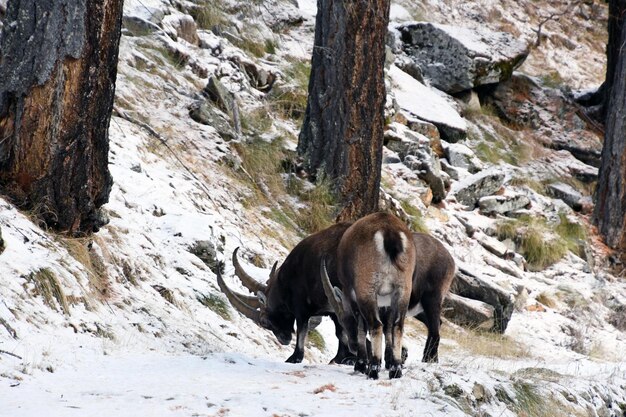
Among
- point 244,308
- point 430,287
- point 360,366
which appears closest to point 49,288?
point 244,308

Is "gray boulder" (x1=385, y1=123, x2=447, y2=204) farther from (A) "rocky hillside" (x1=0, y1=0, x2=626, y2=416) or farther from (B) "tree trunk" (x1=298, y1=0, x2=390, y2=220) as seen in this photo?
(B) "tree trunk" (x1=298, y1=0, x2=390, y2=220)

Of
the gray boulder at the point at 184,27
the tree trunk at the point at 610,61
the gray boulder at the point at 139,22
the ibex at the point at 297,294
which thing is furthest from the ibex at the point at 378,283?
the tree trunk at the point at 610,61

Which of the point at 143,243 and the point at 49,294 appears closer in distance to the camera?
the point at 49,294

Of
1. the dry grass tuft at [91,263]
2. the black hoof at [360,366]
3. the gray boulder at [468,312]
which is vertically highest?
the black hoof at [360,366]

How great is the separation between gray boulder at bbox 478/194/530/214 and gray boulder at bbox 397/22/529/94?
14.0 feet

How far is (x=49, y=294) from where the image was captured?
22.6 ft

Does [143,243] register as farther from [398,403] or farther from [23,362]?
[398,403]

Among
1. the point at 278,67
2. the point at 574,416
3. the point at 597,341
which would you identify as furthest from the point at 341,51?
the point at 574,416

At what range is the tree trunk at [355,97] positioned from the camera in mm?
12039

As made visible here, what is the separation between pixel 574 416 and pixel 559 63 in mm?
20600

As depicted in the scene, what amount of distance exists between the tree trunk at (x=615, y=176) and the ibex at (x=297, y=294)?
34.4 feet

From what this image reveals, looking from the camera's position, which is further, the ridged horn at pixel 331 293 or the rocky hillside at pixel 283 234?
the ridged horn at pixel 331 293

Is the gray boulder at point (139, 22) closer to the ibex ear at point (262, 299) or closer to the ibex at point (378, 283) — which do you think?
the ibex ear at point (262, 299)

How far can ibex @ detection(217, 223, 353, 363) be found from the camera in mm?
7895
